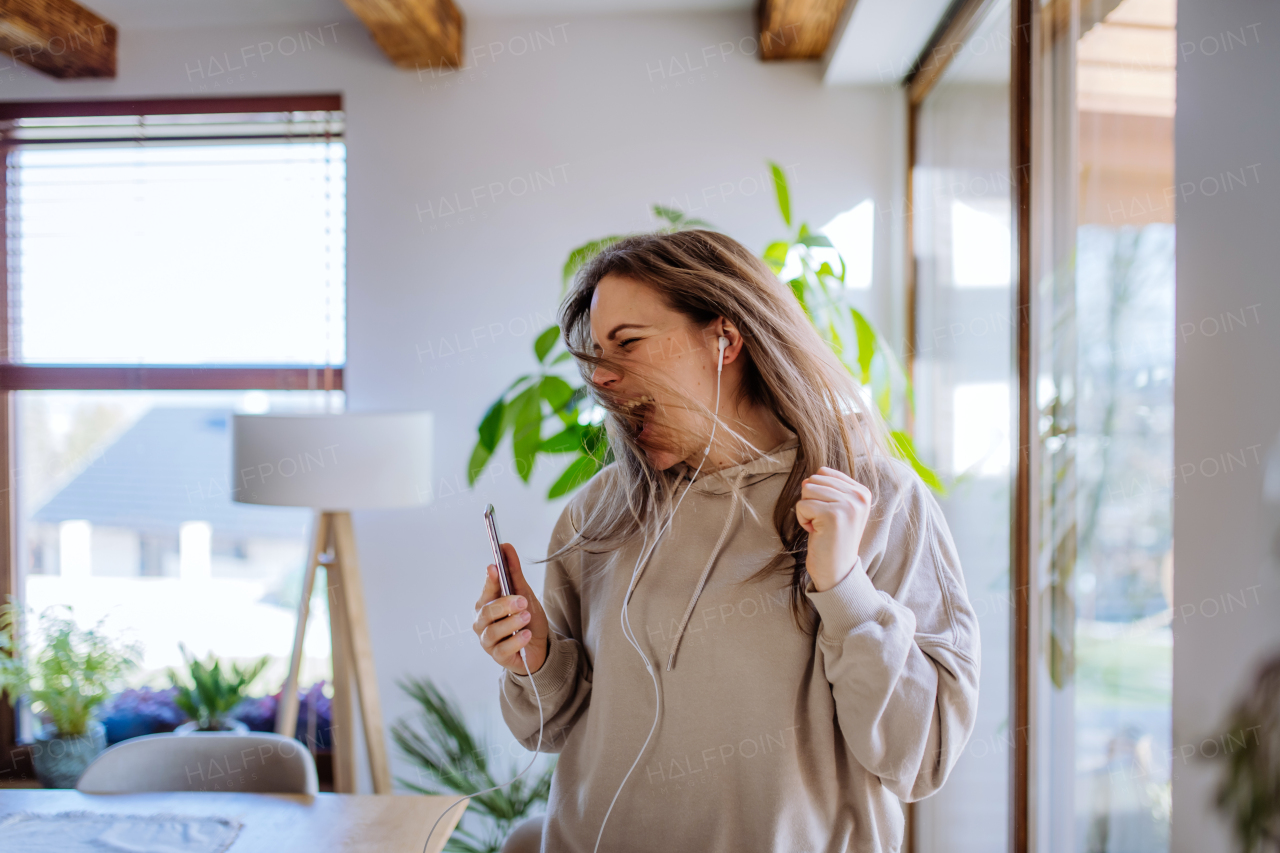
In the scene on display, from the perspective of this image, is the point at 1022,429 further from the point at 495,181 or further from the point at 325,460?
the point at 495,181

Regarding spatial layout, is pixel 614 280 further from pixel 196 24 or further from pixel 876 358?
pixel 196 24

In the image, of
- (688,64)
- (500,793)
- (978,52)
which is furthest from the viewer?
(688,64)

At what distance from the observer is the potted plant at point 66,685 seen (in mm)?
2387

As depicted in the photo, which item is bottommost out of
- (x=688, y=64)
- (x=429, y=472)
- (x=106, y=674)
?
(x=106, y=674)

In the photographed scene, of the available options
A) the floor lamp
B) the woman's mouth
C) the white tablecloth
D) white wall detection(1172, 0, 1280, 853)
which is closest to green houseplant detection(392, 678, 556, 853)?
the floor lamp

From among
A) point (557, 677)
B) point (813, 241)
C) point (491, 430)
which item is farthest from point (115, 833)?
point (813, 241)

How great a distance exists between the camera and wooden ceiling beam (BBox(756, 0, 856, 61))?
82.9 inches

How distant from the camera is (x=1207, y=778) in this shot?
34.6 inches

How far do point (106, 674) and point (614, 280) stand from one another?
7.91 feet

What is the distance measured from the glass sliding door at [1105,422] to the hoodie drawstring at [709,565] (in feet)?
1.82

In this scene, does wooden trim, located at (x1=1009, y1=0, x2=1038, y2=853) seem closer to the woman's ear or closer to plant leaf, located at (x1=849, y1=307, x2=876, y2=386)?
plant leaf, located at (x1=849, y1=307, x2=876, y2=386)

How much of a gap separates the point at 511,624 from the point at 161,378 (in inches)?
89.7

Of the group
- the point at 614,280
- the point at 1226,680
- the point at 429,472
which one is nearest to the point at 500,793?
the point at 429,472

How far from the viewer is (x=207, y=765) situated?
5.31 ft
